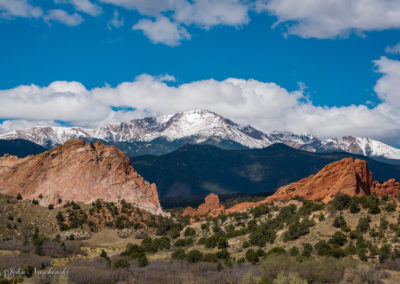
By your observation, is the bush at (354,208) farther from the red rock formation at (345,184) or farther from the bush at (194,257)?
the bush at (194,257)

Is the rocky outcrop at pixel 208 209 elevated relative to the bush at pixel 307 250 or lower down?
elevated

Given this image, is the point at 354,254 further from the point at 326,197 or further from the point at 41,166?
the point at 41,166

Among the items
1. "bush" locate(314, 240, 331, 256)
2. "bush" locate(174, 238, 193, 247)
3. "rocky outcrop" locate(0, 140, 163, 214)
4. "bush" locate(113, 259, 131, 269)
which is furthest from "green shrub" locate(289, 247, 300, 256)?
"rocky outcrop" locate(0, 140, 163, 214)

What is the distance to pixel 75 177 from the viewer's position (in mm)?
107812

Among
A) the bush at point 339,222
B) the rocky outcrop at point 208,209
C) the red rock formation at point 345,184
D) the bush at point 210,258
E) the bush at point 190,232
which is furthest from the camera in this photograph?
the rocky outcrop at point 208,209

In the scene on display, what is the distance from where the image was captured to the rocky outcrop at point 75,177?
105 m

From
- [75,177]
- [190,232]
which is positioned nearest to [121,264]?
[190,232]

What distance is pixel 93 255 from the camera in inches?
2815

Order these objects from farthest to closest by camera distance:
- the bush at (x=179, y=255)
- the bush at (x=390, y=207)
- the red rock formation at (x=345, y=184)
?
1. the red rock formation at (x=345, y=184)
2. the bush at (x=390, y=207)
3. the bush at (x=179, y=255)

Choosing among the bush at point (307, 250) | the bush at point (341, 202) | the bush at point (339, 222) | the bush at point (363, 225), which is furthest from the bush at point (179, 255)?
the bush at point (341, 202)

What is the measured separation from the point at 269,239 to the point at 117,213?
43.0m

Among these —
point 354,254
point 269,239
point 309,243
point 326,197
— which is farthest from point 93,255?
point 326,197

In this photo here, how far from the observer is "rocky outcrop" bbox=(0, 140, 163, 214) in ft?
346

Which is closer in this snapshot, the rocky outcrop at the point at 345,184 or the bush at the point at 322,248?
the bush at the point at 322,248
